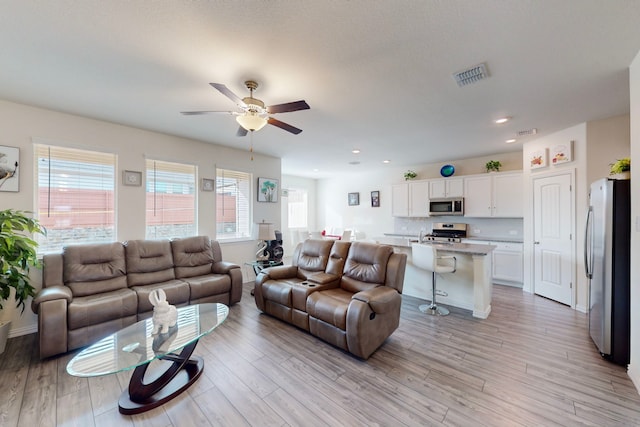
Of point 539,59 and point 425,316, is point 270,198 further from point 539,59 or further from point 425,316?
point 539,59

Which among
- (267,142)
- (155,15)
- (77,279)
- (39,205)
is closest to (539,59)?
→ (155,15)

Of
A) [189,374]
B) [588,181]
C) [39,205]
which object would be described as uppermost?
[588,181]

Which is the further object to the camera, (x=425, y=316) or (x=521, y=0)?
(x=425, y=316)

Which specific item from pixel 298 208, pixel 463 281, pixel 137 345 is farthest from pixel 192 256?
pixel 298 208

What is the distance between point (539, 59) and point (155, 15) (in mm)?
2964

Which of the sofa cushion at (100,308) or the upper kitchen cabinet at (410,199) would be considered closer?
the sofa cushion at (100,308)

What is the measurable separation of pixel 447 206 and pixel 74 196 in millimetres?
6649

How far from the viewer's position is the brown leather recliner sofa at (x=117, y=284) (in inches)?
96.8

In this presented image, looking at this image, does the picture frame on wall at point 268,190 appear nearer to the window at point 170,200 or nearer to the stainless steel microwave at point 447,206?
the window at point 170,200

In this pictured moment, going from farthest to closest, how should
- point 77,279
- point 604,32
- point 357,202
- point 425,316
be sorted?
point 357,202, point 425,316, point 77,279, point 604,32

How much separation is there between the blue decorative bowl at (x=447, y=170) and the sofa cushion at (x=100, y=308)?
6162 mm

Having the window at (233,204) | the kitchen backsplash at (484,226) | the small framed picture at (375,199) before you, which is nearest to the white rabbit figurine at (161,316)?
the window at (233,204)

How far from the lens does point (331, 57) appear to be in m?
2.08

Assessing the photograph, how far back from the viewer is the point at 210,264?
4043mm
